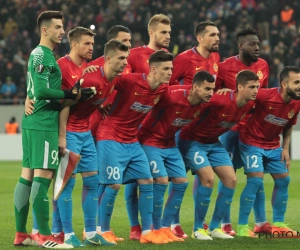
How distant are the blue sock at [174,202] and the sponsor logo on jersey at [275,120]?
121 centimetres

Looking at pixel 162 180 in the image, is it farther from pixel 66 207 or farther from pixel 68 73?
pixel 68 73

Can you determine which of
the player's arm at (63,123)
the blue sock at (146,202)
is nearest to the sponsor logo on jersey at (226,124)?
the blue sock at (146,202)

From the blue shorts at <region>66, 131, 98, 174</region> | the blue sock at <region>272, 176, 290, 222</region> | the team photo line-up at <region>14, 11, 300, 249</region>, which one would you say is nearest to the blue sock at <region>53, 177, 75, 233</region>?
the team photo line-up at <region>14, 11, 300, 249</region>

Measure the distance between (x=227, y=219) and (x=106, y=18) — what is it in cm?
1703

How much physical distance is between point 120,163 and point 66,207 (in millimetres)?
794

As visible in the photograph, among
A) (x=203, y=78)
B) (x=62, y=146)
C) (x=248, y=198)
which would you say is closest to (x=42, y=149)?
(x=62, y=146)

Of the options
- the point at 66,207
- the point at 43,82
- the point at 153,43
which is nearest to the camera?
the point at 43,82

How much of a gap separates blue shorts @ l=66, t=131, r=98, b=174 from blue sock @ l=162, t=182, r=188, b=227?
3.38ft

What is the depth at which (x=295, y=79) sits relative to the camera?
905 cm

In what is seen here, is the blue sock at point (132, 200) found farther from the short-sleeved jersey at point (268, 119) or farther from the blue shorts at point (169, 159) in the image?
the short-sleeved jersey at point (268, 119)

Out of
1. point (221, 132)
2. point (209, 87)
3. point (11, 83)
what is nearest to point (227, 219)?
point (221, 132)

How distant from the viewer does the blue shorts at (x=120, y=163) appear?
27.5 feet

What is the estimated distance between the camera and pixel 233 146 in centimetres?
961

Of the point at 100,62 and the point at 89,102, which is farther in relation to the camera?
the point at 100,62
